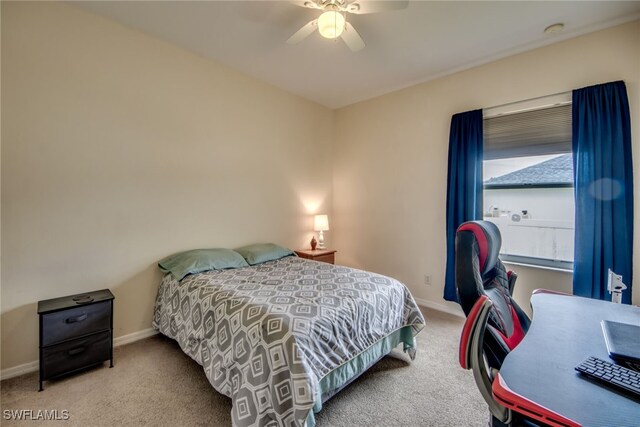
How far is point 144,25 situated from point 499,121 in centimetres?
357

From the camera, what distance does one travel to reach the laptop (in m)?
0.97

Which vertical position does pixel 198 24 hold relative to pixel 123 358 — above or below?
above

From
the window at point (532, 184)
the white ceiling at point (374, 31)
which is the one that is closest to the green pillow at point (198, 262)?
the white ceiling at point (374, 31)

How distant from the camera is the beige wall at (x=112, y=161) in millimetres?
2068

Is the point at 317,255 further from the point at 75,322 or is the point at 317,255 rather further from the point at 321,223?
the point at 75,322

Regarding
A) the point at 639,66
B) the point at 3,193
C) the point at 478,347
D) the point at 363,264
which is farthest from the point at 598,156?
the point at 3,193

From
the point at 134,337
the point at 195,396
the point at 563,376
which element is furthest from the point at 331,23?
the point at 134,337

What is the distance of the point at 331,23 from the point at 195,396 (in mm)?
2670

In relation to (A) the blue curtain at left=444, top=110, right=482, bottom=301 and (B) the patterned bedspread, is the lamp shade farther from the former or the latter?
(A) the blue curtain at left=444, top=110, right=482, bottom=301

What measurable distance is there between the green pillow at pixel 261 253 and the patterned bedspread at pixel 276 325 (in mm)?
356

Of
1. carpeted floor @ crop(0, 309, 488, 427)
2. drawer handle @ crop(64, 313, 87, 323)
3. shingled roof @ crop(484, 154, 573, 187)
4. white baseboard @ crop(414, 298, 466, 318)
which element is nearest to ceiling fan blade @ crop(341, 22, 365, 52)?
shingled roof @ crop(484, 154, 573, 187)

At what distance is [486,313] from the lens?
105 centimetres

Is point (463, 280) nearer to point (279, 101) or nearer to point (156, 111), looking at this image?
point (156, 111)

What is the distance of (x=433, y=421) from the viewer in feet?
5.52
